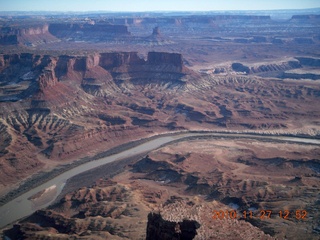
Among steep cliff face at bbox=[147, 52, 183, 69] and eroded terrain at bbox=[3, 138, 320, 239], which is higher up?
steep cliff face at bbox=[147, 52, 183, 69]

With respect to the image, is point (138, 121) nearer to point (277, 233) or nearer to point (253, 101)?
point (253, 101)

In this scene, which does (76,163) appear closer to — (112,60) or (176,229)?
(176,229)

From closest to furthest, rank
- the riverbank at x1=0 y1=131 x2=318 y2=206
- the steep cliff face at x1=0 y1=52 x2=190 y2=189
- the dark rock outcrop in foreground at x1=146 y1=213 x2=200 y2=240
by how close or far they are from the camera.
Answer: the dark rock outcrop in foreground at x1=146 y1=213 x2=200 y2=240 → the riverbank at x1=0 y1=131 x2=318 y2=206 → the steep cliff face at x1=0 y1=52 x2=190 y2=189

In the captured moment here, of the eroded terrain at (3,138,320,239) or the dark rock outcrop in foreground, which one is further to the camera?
the eroded terrain at (3,138,320,239)

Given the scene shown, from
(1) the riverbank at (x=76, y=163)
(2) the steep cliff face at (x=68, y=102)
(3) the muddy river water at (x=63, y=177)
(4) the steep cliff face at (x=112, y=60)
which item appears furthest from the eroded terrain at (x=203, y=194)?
(4) the steep cliff face at (x=112, y=60)

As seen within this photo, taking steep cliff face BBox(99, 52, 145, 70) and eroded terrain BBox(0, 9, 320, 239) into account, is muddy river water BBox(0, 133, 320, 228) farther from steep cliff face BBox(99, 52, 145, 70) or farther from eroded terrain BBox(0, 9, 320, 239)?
steep cliff face BBox(99, 52, 145, 70)
